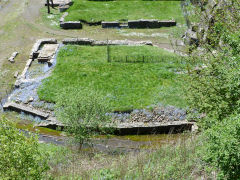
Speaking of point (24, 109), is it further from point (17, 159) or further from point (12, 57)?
point (17, 159)

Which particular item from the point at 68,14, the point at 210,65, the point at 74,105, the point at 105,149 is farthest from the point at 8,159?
the point at 68,14

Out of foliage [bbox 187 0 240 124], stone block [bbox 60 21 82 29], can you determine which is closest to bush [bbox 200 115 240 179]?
foliage [bbox 187 0 240 124]

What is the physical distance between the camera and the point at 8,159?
13.2 m

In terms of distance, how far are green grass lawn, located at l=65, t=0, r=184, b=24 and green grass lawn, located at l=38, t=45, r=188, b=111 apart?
40.5ft

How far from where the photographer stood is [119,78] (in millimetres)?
34281

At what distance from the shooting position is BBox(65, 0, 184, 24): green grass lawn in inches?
1966

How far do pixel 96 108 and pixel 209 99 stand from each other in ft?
29.9

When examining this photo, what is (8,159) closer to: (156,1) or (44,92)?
(44,92)

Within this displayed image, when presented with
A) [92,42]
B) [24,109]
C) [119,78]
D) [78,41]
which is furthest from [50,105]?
[92,42]

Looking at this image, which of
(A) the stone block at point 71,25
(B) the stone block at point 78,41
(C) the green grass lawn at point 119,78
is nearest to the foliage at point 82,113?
(C) the green grass lawn at point 119,78

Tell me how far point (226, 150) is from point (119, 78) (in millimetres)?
22582

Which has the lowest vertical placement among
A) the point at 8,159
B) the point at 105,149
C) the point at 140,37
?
the point at 105,149

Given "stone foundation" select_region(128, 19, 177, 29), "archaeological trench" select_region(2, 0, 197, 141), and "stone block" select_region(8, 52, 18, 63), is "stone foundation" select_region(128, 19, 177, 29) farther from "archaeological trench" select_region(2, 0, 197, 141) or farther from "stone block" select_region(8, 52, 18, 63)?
"stone block" select_region(8, 52, 18, 63)

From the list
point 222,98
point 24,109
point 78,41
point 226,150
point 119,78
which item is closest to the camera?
point 226,150
